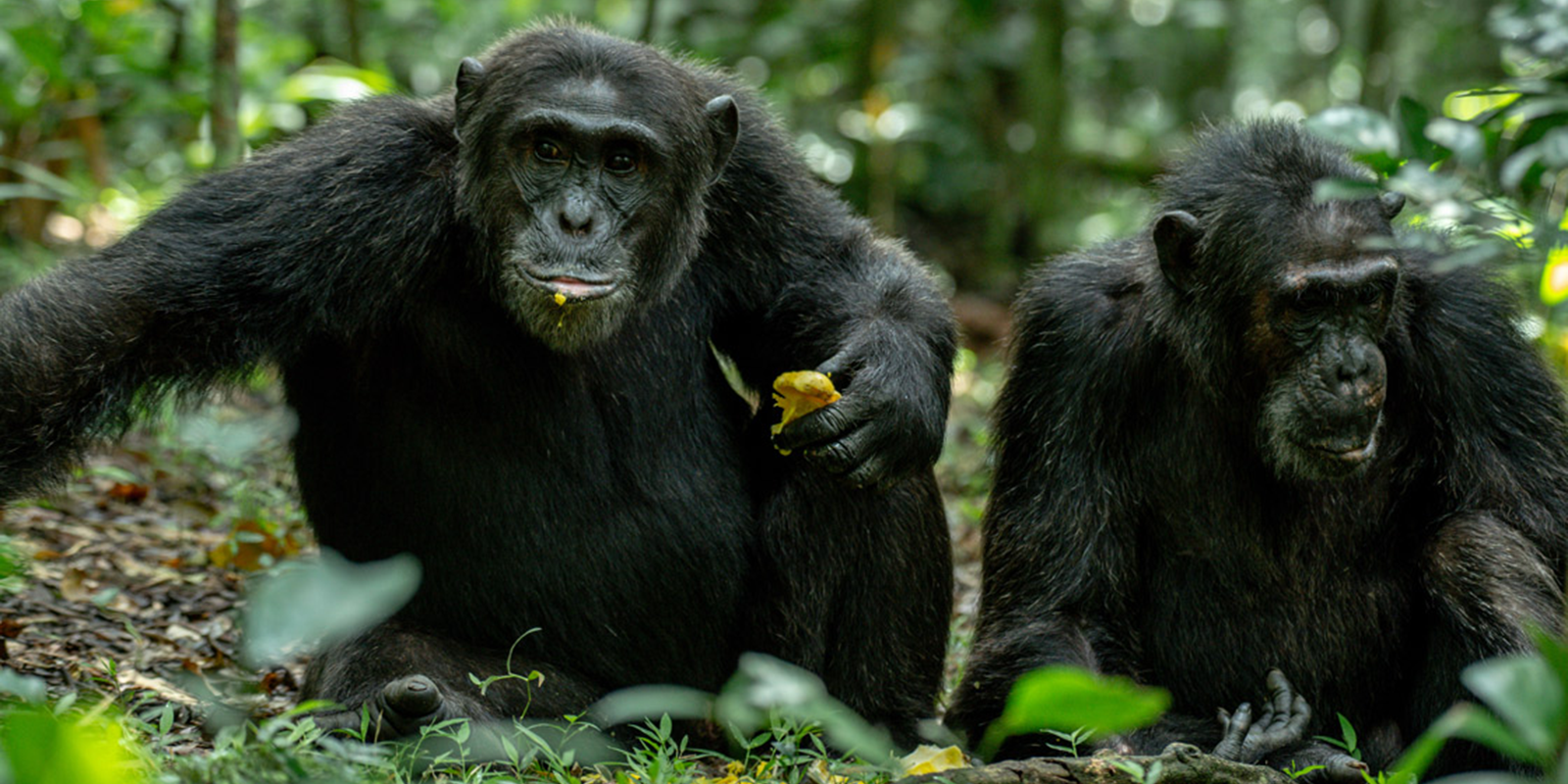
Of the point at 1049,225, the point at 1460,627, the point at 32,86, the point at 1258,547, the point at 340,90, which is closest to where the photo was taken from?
the point at 1460,627

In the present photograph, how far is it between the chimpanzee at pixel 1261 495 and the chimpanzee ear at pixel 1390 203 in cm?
2

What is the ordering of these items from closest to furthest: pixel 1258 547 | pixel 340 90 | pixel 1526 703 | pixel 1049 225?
pixel 1526 703 < pixel 1258 547 < pixel 340 90 < pixel 1049 225

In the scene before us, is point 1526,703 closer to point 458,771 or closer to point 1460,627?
point 1460,627

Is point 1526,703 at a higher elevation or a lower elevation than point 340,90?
lower

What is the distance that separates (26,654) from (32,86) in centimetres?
716

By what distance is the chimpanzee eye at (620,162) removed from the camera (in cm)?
586

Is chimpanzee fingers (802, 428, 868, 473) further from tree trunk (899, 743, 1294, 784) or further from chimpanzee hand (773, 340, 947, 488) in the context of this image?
tree trunk (899, 743, 1294, 784)

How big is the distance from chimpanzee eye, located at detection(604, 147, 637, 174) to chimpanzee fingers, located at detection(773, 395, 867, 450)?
119 cm

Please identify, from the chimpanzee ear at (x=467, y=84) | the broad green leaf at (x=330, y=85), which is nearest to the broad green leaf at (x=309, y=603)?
the chimpanzee ear at (x=467, y=84)

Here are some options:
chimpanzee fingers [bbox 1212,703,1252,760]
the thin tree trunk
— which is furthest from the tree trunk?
the thin tree trunk

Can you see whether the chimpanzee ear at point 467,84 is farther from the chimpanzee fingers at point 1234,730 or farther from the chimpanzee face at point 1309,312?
the chimpanzee fingers at point 1234,730

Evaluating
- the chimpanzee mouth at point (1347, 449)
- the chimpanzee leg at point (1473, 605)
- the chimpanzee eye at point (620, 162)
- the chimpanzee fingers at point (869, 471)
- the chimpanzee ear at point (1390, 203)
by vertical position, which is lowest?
the chimpanzee leg at point (1473, 605)

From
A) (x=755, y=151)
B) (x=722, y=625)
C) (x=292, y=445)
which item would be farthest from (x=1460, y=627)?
(x=292, y=445)

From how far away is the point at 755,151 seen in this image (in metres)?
6.66
